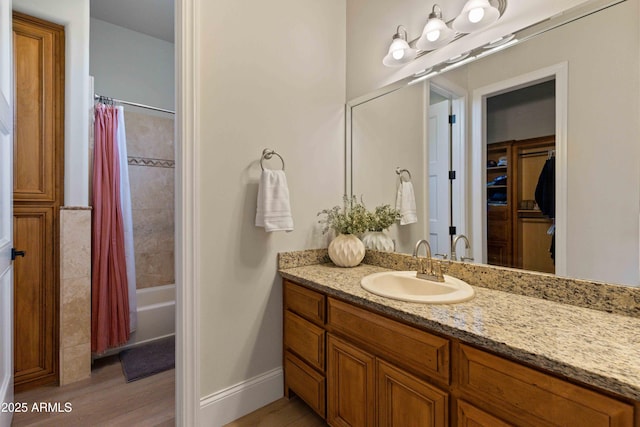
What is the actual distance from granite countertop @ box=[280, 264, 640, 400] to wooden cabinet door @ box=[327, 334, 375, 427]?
239mm

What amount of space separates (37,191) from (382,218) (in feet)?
7.20

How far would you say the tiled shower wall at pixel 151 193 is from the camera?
2729 mm

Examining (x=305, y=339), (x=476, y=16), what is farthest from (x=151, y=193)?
(x=476, y=16)

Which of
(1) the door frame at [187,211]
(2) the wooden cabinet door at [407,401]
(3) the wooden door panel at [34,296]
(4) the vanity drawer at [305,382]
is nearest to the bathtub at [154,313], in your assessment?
(3) the wooden door panel at [34,296]

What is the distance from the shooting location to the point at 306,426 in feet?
5.14

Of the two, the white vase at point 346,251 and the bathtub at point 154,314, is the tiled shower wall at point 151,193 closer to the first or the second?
the bathtub at point 154,314

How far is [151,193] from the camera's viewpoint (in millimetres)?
2824

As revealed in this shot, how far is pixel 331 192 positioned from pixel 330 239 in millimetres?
318

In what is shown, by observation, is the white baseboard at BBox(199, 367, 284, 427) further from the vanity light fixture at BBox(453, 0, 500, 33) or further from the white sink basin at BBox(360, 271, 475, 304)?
the vanity light fixture at BBox(453, 0, 500, 33)

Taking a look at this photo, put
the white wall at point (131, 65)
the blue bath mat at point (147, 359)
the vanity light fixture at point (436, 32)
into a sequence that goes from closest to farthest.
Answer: the vanity light fixture at point (436, 32)
the blue bath mat at point (147, 359)
the white wall at point (131, 65)

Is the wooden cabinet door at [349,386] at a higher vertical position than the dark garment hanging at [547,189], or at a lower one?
lower

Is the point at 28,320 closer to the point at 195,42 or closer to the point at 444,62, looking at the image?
the point at 195,42

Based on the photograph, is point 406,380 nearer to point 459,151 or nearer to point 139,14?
point 459,151

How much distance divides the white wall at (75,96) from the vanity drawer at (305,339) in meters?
1.63
